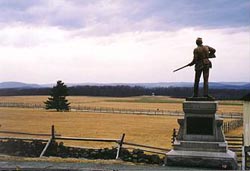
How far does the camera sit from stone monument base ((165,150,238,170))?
39.1 feet

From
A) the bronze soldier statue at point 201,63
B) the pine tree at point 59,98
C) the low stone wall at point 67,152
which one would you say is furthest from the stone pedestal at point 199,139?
the pine tree at point 59,98

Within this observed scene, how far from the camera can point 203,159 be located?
12.1 meters

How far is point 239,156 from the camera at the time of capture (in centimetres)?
1844

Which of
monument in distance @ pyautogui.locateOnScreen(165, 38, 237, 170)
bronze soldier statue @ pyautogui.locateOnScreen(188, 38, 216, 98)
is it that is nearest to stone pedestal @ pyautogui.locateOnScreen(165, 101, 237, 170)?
monument in distance @ pyautogui.locateOnScreen(165, 38, 237, 170)

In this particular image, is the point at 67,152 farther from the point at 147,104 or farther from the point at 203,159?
the point at 147,104

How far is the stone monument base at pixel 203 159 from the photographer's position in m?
11.9

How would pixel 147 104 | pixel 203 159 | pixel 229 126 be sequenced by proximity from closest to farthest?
pixel 203 159, pixel 229 126, pixel 147 104

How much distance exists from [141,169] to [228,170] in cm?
231

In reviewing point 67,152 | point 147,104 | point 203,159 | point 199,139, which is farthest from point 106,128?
point 147,104

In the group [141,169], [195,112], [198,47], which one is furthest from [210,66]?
[141,169]

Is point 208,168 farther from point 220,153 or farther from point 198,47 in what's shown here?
point 198,47

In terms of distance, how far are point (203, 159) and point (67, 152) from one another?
25.4 ft

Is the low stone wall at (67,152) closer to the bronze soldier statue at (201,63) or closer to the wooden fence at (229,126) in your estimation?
the bronze soldier statue at (201,63)

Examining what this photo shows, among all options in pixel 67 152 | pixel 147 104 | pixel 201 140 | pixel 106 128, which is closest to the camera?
pixel 201 140
